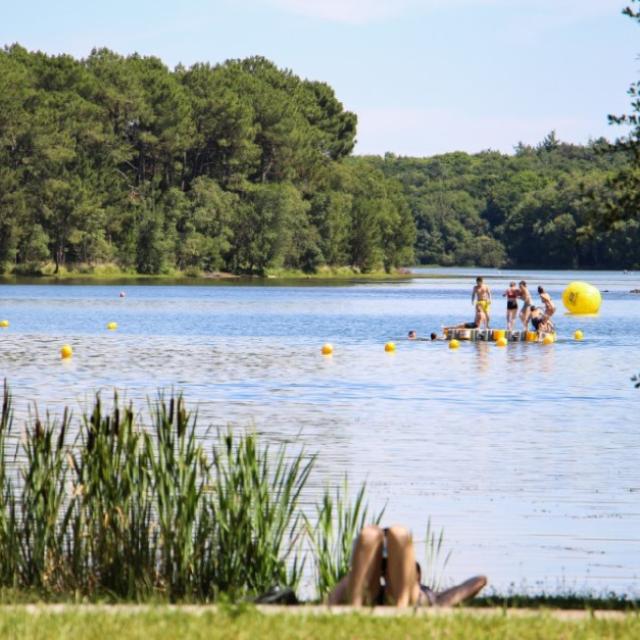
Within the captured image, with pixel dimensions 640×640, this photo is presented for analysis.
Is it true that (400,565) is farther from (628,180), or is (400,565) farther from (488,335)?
(488,335)

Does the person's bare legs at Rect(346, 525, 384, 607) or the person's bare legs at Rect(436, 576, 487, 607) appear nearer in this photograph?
the person's bare legs at Rect(346, 525, 384, 607)

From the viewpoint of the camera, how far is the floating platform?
46.8 meters

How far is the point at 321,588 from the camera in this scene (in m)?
10.5

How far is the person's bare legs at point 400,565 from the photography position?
30.0ft

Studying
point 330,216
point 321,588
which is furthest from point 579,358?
point 330,216

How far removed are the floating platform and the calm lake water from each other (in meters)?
0.83

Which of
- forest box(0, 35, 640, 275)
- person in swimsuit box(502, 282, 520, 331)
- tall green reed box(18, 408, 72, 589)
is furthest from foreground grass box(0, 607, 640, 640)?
forest box(0, 35, 640, 275)

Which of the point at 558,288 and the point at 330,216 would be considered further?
the point at 330,216

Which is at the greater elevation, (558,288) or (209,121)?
(209,121)

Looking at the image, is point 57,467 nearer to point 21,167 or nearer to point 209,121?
point 21,167

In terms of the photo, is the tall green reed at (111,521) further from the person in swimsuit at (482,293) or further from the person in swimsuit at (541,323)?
the person in swimsuit at (541,323)

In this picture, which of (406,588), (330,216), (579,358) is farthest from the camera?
(330,216)

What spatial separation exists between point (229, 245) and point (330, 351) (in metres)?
82.6

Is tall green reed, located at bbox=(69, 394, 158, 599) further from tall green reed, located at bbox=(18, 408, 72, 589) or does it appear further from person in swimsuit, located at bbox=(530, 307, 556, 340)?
person in swimsuit, located at bbox=(530, 307, 556, 340)
